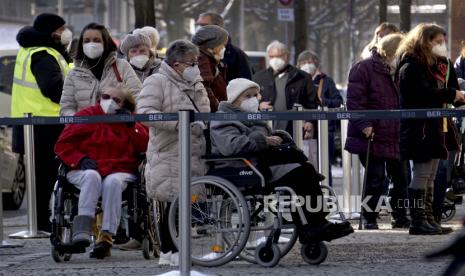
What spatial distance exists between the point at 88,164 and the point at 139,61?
187cm

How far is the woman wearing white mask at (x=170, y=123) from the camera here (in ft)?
33.3

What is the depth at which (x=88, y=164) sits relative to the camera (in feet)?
34.8

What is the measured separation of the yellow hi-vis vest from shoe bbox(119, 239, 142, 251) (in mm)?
1894


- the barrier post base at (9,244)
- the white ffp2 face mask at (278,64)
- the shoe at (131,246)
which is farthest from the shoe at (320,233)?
the white ffp2 face mask at (278,64)

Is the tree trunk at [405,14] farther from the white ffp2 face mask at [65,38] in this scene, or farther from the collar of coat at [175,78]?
the collar of coat at [175,78]

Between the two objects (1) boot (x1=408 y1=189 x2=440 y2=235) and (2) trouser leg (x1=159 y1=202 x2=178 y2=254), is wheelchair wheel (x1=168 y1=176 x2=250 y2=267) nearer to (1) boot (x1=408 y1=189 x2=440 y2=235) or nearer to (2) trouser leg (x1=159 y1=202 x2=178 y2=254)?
(2) trouser leg (x1=159 y1=202 x2=178 y2=254)

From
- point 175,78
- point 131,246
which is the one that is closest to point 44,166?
point 131,246

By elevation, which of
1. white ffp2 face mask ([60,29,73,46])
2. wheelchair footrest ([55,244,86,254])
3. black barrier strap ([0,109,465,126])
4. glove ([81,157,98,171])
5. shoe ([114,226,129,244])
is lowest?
wheelchair footrest ([55,244,86,254])

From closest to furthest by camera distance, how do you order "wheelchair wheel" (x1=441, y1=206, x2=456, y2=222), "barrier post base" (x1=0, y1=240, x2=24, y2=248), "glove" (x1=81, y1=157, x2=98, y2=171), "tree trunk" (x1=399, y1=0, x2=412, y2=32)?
"glove" (x1=81, y1=157, x2=98, y2=171) < "barrier post base" (x1=0, y1=240, x2=24, y2=248) < "wheelchair wheel" (x1=441, y1=206, x2=456, y2=222) < "tree trunk" (x1=399, y1=0, x2=412, y2=32)

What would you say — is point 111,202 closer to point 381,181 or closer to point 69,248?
point 69,248

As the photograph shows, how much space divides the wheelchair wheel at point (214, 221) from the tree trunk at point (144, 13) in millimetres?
11600

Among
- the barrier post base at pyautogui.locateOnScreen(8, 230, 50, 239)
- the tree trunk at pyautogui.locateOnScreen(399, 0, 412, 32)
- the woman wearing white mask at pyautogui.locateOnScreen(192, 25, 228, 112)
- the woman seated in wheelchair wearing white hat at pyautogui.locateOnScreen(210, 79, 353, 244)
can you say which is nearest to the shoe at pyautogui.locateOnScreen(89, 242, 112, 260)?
Answer: the woman seated in wheelchair wearing white hat at pyautogui.locateOnScreen(210, 79, 353, 244)

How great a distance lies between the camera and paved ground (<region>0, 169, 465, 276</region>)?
973 centimetres

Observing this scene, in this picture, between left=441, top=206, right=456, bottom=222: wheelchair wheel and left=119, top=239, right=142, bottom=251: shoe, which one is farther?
left=441, top=206, right=456, bottom=222: wheelchair wheel
